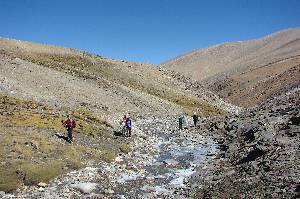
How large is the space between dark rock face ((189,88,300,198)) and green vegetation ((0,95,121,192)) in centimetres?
915

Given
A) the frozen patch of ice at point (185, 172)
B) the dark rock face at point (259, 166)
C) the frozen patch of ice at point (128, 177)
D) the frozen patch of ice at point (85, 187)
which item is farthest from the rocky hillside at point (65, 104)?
the dark rock face at point (259, 166)

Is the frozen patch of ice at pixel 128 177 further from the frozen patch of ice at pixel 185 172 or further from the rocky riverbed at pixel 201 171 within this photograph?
the frozen patch of ice at pixel 185 172

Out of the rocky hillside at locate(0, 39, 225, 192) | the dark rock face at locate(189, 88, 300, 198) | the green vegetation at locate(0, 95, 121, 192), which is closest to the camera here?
the dark rock face at locate(189, 88, 300, 198)

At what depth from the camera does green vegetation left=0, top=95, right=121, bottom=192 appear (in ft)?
93.1

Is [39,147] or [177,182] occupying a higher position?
[39,147]

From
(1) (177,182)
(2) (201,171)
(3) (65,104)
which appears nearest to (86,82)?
(3) (65,104)

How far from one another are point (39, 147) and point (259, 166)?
1603cm

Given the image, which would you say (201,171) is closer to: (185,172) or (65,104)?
(185,172)

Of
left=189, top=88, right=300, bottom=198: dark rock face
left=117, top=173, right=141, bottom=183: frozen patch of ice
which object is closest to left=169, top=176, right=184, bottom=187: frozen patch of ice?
left=189, top=88, right=300, bottom=198: dark rock face

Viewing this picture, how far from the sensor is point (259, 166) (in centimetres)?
2834

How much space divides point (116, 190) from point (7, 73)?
4768cm

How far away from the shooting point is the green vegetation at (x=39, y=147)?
2838cm

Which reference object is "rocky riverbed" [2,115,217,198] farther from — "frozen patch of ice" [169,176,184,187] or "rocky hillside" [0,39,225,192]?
"rocky hillside" [0,39,225,192]

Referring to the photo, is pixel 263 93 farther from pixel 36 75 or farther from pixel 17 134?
pixel 17 134
